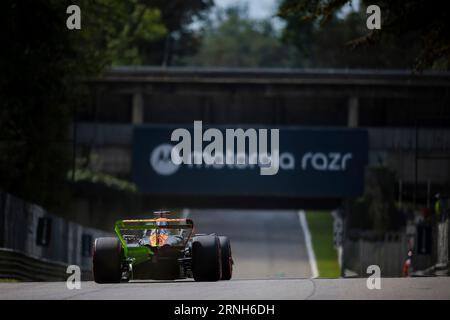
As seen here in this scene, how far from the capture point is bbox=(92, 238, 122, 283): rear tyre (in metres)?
17.2

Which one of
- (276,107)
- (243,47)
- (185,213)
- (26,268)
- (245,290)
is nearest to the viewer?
(245,290)

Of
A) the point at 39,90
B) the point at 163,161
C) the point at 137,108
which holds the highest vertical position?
the point at 137,108

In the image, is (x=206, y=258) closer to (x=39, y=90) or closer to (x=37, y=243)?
(x=37, y=243)

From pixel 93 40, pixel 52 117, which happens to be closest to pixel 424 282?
pixel 52 117

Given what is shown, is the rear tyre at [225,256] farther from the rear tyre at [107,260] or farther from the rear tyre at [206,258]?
the rear tyre at [107,260]

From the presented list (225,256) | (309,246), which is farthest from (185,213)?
(225,256)

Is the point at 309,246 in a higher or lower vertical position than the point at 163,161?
lower

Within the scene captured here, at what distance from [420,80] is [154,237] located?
114 ft

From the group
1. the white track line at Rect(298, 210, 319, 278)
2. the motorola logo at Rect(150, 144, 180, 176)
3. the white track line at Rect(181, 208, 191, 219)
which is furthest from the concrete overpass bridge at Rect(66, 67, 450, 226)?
the white track line at Rect(181, 208, 191, 219)

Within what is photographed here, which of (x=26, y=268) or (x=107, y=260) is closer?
(x=107, y=260)

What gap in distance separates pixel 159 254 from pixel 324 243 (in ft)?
147

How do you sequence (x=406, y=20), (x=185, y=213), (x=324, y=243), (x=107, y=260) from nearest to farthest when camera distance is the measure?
(x=107, y=260) < (x=406, y=20) < (x=324, y=243) < (x=185, y=213)

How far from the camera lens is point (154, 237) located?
715 inches

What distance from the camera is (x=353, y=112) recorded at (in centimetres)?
5494
